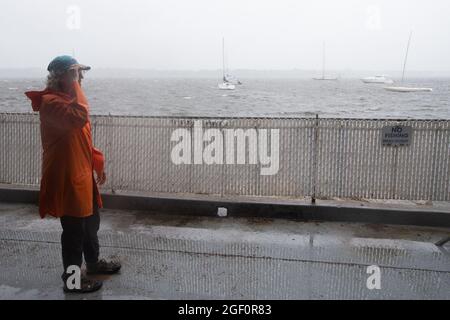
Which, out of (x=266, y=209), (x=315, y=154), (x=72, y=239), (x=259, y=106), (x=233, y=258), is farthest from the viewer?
(x=259, y=106)

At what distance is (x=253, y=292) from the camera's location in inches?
174

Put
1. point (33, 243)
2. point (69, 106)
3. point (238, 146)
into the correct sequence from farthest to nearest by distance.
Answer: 1. point (238, 146)
2. point (33, 243)
3. point (69, 106)

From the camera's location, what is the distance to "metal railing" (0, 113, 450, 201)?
6836mm

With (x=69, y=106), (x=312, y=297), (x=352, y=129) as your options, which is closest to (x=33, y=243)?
(x=69, y=106)

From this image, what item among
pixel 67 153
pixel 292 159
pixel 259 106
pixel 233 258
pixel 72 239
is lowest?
pixel 259 106

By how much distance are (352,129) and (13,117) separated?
17.0 feet

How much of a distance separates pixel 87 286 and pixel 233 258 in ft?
5.28

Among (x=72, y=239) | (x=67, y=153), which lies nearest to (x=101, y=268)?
(x=72, y=239)

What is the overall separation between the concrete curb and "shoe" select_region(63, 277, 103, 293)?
2.60 meters

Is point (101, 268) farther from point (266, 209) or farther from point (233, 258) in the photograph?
point (266, 209)

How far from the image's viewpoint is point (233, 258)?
208 inches

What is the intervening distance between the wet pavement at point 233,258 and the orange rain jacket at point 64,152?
0.85m
